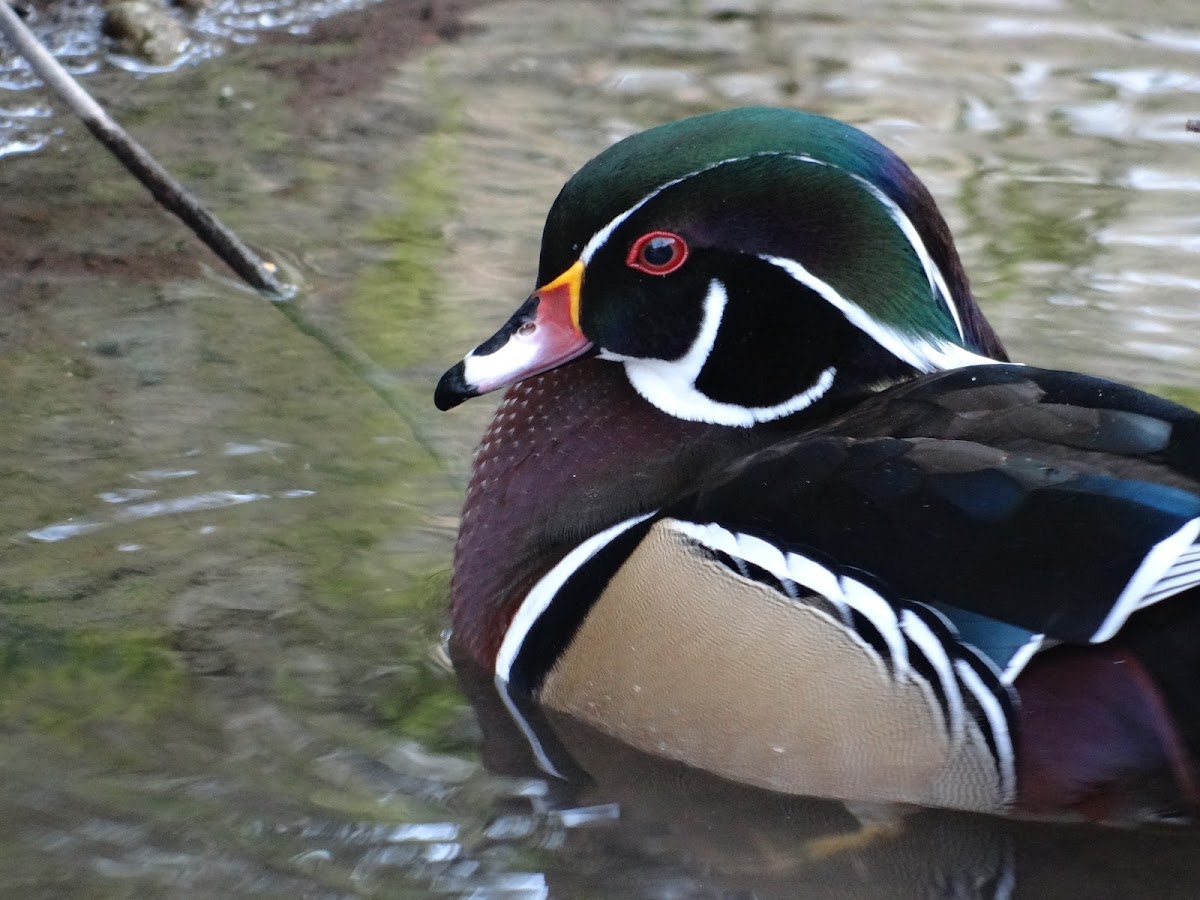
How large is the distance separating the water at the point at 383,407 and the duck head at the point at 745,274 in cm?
69

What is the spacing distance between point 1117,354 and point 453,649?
2.15 m

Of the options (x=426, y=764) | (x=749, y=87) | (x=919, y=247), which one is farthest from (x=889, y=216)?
(x=749, y=87)

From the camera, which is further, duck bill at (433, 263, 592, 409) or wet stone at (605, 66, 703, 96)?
wet stone at (605, 66, 703, 96)

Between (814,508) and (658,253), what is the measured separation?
1.99ft

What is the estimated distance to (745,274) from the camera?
3023 mm

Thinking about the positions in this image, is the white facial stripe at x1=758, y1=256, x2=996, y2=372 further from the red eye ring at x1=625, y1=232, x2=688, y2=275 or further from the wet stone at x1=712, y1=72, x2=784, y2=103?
the wet stone at x1=712, y1=72, x2=784, y2=103

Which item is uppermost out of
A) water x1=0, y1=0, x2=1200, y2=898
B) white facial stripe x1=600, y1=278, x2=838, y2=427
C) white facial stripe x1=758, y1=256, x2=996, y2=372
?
white facial stripe x1=758, y1=256, x2=996, y2=372

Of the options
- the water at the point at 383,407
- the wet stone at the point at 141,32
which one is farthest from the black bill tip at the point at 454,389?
the wet stone at the point at 141,32

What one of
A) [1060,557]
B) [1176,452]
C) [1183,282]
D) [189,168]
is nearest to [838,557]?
[1060,557]

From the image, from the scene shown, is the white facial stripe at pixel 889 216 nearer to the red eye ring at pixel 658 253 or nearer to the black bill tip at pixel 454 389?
the red eye ring at pixel 658 253

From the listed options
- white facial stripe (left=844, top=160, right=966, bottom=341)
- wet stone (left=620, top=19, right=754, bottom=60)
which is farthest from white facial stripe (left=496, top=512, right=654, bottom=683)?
wet stone (left=620, top=19, right=754, bottom=60)

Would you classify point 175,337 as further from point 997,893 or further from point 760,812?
point 997,893

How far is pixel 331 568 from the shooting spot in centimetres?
359

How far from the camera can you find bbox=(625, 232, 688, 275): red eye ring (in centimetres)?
302
